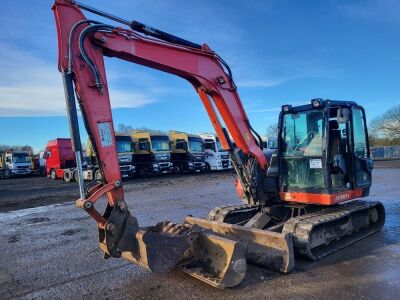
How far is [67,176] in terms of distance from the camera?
1035 inches

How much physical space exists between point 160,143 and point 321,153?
2026 cm

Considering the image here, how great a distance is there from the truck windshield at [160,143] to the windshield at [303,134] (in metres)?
19.3

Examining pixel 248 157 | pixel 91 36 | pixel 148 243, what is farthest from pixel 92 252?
pixel 91 36

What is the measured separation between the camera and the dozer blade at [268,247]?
5055 mm

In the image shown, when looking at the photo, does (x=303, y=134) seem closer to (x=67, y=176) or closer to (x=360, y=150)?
(x=360, y=150)

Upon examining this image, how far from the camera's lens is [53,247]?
7.18 m

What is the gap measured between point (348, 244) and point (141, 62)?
456cm

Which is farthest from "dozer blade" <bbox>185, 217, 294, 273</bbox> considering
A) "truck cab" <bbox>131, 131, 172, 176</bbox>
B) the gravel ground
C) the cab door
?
"truck cab" <bbox>131, 131, 172, 176</bbox>

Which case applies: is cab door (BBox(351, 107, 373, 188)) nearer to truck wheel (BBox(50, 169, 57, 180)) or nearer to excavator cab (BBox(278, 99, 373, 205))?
excavator cab (BBox(278, 99, 373, 205))

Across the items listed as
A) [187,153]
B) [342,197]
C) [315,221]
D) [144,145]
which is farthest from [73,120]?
[187,153]

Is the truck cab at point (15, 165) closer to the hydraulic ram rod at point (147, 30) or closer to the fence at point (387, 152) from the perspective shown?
the hydraulic ram rod at point (147, 30)

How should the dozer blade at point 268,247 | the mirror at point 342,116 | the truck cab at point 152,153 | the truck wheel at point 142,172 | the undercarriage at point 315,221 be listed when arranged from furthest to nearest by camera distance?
the truck wheel at point 142,172, the truck cab at point 152,153, the mirror at point 342,116, the undercarriage at point 315,221, the dozer blade at point 268,247

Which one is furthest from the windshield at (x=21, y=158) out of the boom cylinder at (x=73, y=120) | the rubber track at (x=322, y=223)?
the rubber track at (x=322, y=223)

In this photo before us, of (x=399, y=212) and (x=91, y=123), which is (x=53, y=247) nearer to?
(x=91, y=123)
